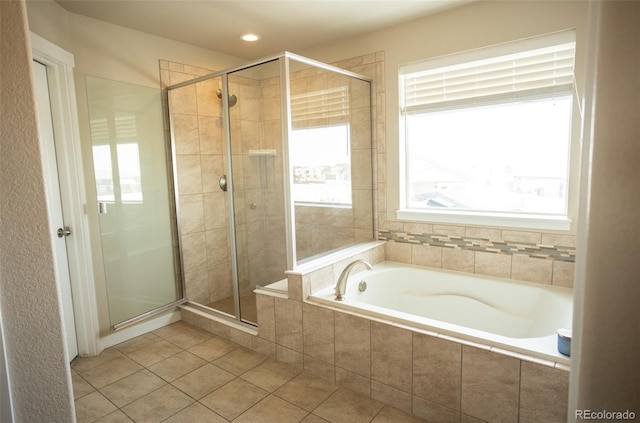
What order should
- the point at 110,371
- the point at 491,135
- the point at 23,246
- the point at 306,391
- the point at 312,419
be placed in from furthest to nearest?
1. the point at 491,135
2. the point at 110,371
3. the point at 306,391
4. the point at 312,419
5. the point at 23,246

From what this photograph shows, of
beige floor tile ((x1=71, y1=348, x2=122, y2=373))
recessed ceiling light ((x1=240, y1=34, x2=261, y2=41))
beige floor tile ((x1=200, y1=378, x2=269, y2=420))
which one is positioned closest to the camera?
beige floor tile ((x1=200, y1=378, x2=269, y2=420))

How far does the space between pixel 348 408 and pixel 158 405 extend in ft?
3.57

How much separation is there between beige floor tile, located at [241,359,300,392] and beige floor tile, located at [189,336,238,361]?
1.16ft

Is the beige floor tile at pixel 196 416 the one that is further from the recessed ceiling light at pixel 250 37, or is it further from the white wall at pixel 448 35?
the recessed ceiling light at pixel 250 37

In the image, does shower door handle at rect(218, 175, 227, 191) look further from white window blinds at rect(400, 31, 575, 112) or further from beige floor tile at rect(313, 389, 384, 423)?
beige floor tile at rect(313, 389, 384, 423)

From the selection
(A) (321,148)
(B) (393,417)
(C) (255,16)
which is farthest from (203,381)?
(C) (255,16)

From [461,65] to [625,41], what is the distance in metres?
2.59

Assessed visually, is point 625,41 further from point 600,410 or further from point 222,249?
point 222,249

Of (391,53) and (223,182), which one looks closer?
(391,53)

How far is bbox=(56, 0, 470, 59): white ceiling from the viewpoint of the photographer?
8.10 ft

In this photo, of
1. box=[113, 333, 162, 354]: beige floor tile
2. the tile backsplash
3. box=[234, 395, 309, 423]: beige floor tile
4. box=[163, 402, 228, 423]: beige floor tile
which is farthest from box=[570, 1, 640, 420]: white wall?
box=[113, 333, 162, 354]: beige floor tile

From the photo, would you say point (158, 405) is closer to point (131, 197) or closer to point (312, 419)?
point (312, 419)

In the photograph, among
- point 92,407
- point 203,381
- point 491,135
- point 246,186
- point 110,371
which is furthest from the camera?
point 246,186

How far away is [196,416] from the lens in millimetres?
1991
